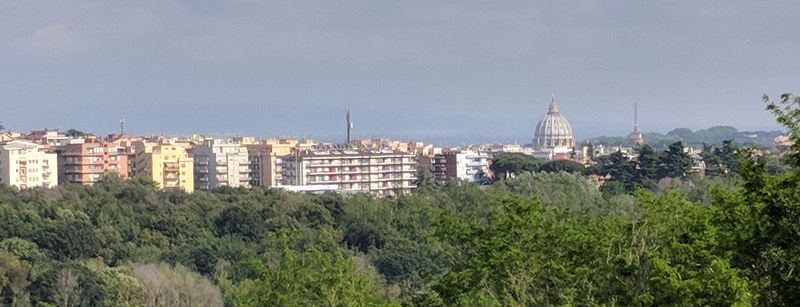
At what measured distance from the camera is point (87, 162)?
280 feet

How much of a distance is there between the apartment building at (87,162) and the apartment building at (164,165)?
941 mm

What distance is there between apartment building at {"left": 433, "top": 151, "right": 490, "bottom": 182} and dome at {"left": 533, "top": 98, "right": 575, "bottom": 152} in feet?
233

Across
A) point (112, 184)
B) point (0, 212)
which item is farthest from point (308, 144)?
point (0, 212)

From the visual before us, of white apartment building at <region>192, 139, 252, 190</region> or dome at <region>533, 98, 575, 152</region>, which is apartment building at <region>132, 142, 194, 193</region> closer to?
white apartment building at <region>192, 139, 252, 190</region>

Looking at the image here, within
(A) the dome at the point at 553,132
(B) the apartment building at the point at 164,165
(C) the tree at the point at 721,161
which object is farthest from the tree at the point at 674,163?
(A) the dome at the point at 553,132

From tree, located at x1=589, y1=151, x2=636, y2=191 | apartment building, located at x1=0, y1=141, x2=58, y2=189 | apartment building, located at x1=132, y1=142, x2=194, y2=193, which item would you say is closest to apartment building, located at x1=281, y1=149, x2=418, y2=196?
apartment building, located at x1=132, y1=142, x2=194, y2=193

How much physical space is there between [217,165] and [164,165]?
4.78 metres

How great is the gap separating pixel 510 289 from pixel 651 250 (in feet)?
7.71

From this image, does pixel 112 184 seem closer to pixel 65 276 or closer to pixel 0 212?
pixel 0 212

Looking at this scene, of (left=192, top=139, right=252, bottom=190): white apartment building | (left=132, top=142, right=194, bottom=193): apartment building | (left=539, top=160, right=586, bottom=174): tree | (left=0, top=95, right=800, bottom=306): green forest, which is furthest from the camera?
(left=192, top=139, right=252, bottom=190): white apartment building

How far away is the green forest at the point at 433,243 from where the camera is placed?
1242 centimetres

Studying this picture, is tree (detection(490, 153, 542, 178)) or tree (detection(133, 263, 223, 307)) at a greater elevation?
tree (detection(490, 153, 542, 178))

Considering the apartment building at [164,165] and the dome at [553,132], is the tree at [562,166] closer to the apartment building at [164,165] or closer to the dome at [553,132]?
the apartment building at [164,165]

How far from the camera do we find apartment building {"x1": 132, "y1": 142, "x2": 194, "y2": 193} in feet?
280
